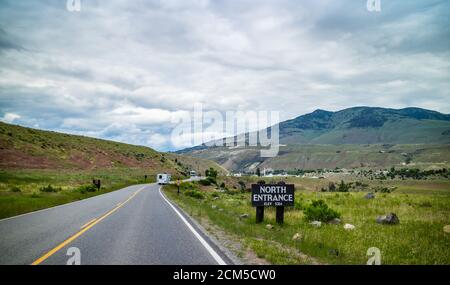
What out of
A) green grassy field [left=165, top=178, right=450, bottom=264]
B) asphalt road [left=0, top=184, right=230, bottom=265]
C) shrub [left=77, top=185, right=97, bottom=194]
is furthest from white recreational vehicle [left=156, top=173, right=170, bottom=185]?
asphalt road [left=0, top=184, right=230, bottom=265]

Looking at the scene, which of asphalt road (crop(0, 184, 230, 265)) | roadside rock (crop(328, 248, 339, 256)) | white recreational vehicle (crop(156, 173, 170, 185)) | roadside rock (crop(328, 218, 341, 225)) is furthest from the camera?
white recreational vehicle (crop(156, 173, 170, 185))

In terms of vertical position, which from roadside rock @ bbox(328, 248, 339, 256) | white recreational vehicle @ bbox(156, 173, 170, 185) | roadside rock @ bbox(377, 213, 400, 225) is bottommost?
white recreational vehicle @ bbox(156, 173, 170, 185)

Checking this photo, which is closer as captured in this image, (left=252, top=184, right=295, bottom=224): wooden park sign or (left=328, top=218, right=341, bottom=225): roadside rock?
(left=252, top=184, right=295, bottom=224): wooden park sign

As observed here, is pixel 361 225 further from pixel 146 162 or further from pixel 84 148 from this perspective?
pixel 146 162

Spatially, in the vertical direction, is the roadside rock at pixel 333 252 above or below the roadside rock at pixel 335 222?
above

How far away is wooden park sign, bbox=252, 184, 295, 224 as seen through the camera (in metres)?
15.2

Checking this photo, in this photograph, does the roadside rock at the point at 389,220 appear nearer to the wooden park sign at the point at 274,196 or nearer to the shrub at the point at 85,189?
the wooden park sign at the point at 274,196

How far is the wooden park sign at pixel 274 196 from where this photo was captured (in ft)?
49.9

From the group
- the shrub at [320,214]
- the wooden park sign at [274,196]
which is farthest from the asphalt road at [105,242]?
the shrub at [320,214]

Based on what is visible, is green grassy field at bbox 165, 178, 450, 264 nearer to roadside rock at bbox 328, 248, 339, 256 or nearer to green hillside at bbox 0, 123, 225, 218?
roadside rock at bbox 328, 248, 339, 256

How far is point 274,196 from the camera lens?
1530 cm

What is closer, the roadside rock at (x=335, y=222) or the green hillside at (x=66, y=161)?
the roadside rock at (x=335, y=222)
